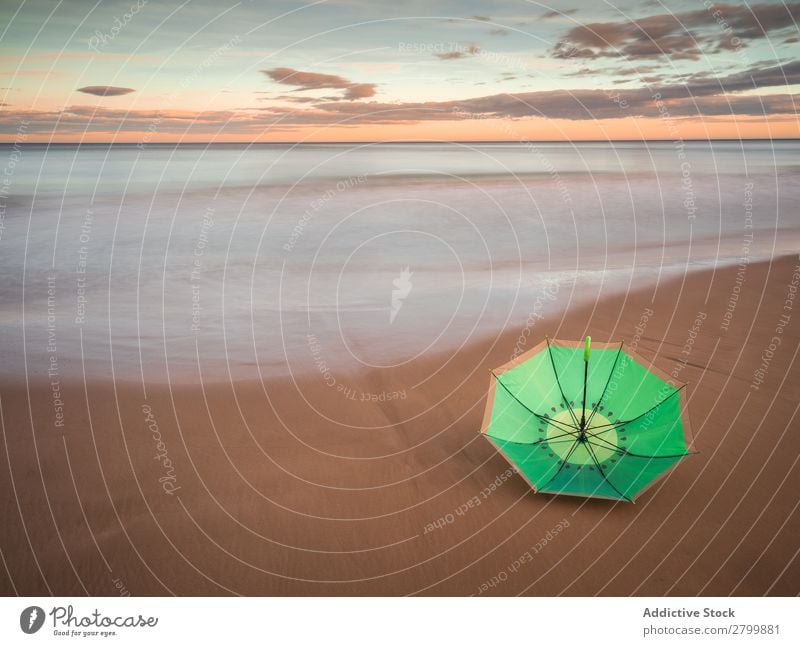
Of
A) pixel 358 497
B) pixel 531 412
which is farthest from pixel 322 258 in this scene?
pixel 531 412

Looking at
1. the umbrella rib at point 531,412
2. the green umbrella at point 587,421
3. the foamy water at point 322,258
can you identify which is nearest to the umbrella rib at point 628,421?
the green umbrella at point 587,421

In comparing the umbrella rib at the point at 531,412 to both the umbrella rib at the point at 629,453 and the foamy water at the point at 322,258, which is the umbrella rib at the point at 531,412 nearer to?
the umbrella rib at the point at 629,453

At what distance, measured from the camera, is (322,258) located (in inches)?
719

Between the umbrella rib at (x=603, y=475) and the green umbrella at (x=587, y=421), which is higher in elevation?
the green umbrella at (x=587, y=421)

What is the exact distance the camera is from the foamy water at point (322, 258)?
39.3 feet

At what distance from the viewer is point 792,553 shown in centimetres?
662

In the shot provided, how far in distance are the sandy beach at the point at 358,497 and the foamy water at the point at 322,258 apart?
4.70 ft

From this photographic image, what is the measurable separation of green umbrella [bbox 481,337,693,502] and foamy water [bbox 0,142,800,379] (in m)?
3.74

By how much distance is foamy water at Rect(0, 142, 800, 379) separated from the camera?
12.0 metres

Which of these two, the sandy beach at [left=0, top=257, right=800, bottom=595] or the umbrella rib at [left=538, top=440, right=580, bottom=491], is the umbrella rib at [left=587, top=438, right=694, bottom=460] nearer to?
the umbrella rib at [left=538, top=440, right=580, bottom=491]

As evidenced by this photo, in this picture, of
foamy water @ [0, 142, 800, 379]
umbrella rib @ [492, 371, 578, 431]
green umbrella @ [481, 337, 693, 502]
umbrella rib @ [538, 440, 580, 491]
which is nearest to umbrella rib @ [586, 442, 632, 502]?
green umbrella @ [481, 337, 693, 502]

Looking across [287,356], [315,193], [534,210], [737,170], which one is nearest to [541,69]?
[534,210]

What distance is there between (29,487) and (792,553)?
25.3 ft
